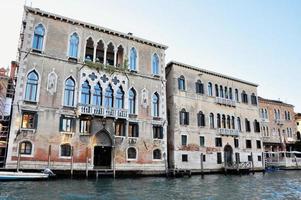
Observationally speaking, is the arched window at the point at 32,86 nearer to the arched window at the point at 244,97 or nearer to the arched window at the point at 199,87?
the arched window at the point at 199,87

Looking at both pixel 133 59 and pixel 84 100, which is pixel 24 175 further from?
pixel 133 59

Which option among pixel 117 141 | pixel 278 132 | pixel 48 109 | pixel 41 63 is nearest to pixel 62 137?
pixel 48 109

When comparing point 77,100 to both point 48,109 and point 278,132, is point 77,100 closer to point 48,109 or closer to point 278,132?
point 48,109

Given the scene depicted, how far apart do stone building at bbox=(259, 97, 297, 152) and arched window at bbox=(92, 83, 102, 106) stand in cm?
2186

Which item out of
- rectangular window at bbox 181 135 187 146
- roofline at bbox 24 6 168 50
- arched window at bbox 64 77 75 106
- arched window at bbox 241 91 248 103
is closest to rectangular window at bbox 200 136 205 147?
rectangular window at bbox 181 135 187 146

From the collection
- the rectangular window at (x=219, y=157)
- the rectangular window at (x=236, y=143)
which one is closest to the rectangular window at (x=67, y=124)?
the rectangular window at (x=219, y=157)

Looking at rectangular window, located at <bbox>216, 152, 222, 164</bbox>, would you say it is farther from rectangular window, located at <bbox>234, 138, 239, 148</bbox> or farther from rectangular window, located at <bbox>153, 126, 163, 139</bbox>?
rectangular window, located at <bbox>153, 126, 163, 139</bbox>

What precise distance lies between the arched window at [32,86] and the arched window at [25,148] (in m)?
2.86

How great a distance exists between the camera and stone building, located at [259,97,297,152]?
109 feet

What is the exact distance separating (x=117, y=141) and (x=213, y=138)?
34.1ft

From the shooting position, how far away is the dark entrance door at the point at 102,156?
20.0 m

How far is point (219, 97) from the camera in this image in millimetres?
27297

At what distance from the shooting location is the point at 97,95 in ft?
65.3

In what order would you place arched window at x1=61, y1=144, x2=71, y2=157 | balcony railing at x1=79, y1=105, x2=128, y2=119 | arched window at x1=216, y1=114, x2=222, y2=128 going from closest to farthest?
arched window at x1=61, y1=144, x2=71, y2=157 → balcony railing at x1=79, y1=105, x2=128, y2=119 → arched window at x1=216, y1=114, x2=222, y2=128
